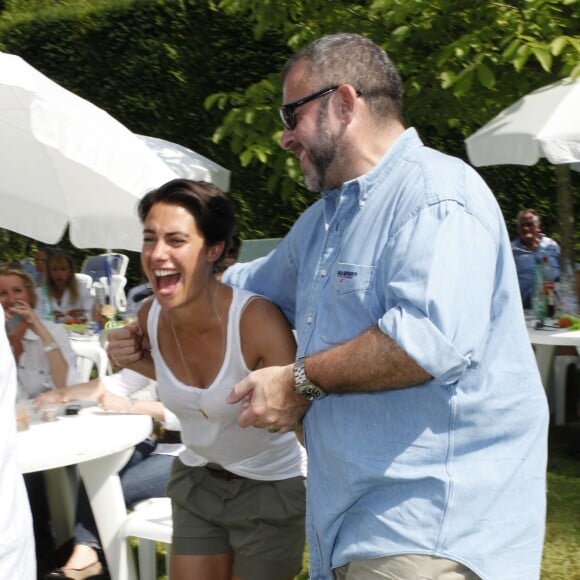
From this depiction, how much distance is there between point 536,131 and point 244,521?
4.40 metres

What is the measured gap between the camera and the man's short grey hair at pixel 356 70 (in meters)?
1.85

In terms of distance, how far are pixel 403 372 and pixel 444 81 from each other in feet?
14.8

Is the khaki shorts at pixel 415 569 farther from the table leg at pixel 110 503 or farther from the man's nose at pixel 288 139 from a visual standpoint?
the table leg at pixel 110 503

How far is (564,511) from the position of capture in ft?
16.4

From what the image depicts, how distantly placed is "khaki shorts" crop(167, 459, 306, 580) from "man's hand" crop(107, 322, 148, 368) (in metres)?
0.34

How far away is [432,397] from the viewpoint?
5.67 ft

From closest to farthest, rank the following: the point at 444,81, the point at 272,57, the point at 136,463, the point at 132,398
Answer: the point at 132,398
the point at 136,463
the point at 444,81
the point at 272,57

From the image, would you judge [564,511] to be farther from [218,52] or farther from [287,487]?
[218,52]

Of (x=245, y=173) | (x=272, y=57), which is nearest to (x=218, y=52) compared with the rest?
(x=272, y=57)

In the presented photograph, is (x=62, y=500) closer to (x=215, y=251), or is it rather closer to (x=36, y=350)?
(x=36, y=350)

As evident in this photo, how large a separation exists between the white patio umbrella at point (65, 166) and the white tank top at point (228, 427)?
2.21 m

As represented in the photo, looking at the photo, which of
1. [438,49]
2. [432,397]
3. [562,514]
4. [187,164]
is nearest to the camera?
[432,397]

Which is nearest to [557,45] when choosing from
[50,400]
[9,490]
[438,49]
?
[438,49]

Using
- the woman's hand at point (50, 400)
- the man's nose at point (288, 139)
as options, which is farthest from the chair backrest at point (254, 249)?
the man's nose at point (288, 139)
